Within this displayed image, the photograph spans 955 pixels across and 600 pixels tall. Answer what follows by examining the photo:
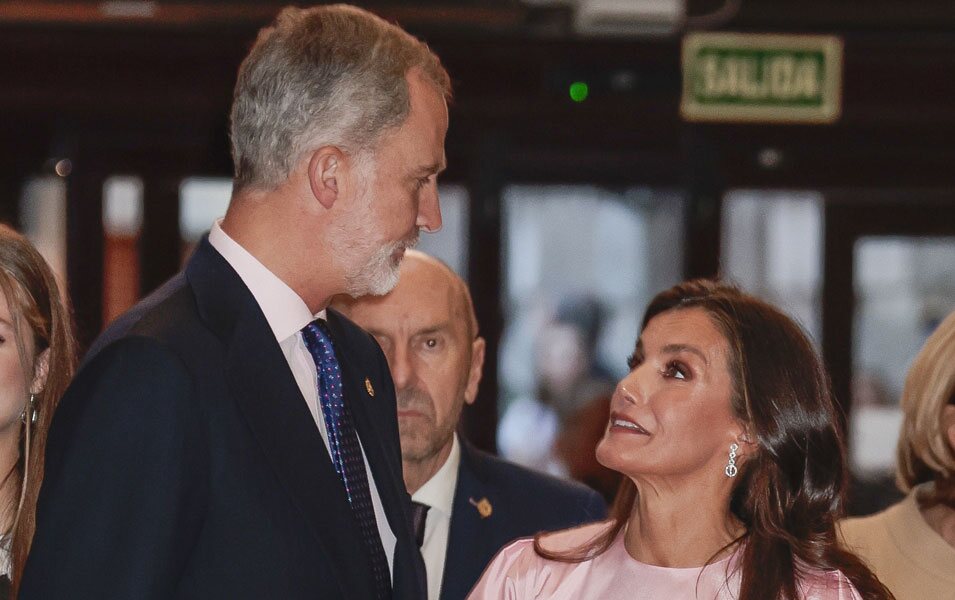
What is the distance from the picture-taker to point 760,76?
5.51m

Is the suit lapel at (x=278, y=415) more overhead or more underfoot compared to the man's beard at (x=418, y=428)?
more overhead

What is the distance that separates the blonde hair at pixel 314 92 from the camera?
6.59ft

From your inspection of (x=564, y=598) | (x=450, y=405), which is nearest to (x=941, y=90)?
(x=450, y=405)

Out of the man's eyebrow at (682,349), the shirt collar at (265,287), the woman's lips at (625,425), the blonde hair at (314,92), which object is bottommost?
the woman's lips at (625,425)

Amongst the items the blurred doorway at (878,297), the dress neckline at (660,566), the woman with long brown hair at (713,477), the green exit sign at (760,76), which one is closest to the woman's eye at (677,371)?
the woman with long brown hair at (713,477)

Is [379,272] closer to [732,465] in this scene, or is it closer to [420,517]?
[732,465]

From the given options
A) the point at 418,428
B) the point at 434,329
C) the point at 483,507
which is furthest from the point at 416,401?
the point at 483,507

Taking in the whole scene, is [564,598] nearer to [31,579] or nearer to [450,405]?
[450,405]

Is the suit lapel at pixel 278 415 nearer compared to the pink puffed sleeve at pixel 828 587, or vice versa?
the suit lapel at pixel 278 415

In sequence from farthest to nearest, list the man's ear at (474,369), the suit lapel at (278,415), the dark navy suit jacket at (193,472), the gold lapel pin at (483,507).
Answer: the man's ear at (474,369) < the gold lapel pin at (483,507) < the suit lapel at (278,415) < the dark navy suit jacket at (193,472)

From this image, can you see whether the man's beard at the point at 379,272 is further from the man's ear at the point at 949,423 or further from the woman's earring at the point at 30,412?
the man's ear at the point at 949,423

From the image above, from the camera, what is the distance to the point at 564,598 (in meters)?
2.29

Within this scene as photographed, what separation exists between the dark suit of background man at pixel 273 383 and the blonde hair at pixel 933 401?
1252 mm

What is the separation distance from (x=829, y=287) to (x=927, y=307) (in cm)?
45
